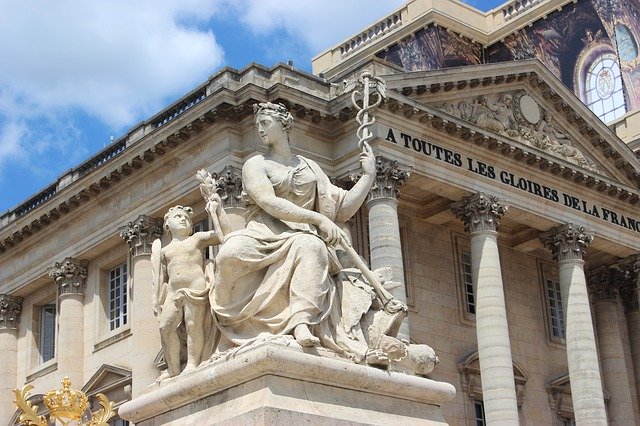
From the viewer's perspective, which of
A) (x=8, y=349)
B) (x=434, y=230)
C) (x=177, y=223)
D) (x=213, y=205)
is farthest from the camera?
(x=8, y=349)

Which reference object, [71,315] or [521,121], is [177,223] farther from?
[71,315]

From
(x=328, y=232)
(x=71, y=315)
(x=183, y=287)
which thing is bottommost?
(x=183, y=287)

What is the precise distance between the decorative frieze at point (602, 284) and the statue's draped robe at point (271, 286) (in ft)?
101

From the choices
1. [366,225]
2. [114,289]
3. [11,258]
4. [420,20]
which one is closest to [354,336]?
[366,225]

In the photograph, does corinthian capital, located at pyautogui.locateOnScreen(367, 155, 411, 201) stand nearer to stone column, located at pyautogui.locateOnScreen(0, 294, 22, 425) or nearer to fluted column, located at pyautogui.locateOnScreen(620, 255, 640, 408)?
fluted column, located at pyautogui.locateOnScreen(620, 255, 640, 408)

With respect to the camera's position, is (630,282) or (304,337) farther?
(630,282)

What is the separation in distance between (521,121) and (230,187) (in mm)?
9654

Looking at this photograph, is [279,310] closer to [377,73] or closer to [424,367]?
[424,367]

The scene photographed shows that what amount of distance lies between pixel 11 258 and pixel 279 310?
3147cm

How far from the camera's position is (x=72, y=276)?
1396 inches

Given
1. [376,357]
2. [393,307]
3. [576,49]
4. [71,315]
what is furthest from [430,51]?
[376,357]

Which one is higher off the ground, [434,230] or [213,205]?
[434,230]

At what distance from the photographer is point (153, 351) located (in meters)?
31.7

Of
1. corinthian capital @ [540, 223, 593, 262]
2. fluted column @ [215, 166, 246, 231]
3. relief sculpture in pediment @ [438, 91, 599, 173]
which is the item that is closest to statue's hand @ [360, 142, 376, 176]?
fluted column @ [215, 166, 246, 231]
